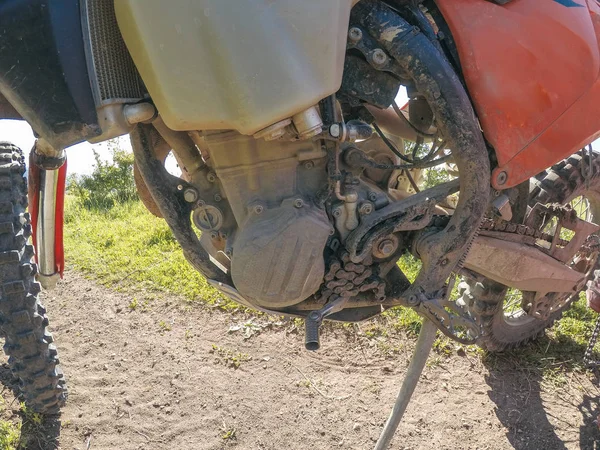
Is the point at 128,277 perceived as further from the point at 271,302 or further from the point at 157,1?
the point at 157,1

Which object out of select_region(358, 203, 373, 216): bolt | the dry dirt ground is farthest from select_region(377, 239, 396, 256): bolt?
the dry dirt ground

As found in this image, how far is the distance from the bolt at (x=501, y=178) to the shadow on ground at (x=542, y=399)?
1.39 metres

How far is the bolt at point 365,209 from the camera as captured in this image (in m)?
1.72

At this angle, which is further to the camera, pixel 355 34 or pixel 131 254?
pixel 131 254

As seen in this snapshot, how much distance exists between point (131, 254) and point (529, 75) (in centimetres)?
349

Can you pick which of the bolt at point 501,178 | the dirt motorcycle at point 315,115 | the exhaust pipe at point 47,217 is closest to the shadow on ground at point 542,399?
the dirt motorcycle at point 315,115

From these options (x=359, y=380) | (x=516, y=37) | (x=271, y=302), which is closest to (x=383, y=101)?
(x=516, y=37)

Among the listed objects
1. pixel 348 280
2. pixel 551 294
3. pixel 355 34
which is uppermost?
pixel 355 34

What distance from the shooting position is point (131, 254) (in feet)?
14.3

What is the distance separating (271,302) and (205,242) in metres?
0.47

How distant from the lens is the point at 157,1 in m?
1.30

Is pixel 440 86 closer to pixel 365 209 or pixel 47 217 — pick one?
pixel 365 209

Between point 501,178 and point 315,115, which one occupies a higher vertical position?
point 315,115

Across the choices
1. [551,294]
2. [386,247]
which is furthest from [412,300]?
[551,294]
